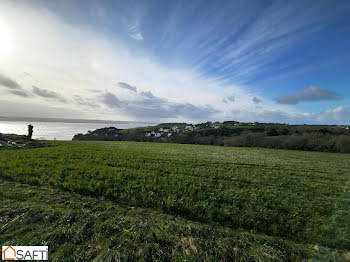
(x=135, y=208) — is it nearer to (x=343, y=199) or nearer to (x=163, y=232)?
(x=163, y=232)

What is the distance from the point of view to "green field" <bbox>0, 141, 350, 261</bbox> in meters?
3.42

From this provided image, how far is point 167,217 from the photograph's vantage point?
515 cm

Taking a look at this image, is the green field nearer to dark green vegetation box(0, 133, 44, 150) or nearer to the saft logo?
the saft logo

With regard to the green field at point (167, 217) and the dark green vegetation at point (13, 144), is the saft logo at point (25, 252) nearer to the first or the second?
the green field at point (167, 217)

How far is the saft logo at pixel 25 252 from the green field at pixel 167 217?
137mm

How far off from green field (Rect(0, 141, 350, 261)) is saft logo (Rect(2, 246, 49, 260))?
0.45ft

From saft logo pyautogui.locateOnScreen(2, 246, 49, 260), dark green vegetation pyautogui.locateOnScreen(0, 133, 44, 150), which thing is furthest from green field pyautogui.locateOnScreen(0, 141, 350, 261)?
dark green vegetation pyautogui.locateOnScreen(0, 133, 44, 150)

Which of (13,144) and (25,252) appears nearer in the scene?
(25,252)

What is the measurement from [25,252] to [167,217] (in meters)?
3.73

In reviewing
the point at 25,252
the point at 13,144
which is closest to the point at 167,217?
the point at 25,252

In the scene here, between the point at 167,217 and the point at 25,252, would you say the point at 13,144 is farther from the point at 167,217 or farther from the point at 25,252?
the point at 167,217

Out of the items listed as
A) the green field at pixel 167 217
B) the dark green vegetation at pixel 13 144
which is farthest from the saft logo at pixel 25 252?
the dark green vegetation at pixel 13 144

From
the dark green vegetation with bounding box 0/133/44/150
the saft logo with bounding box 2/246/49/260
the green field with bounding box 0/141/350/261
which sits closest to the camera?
the saft logo with bounding box 2/246/49/260

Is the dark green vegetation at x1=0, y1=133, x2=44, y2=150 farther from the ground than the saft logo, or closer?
farther from the ground
